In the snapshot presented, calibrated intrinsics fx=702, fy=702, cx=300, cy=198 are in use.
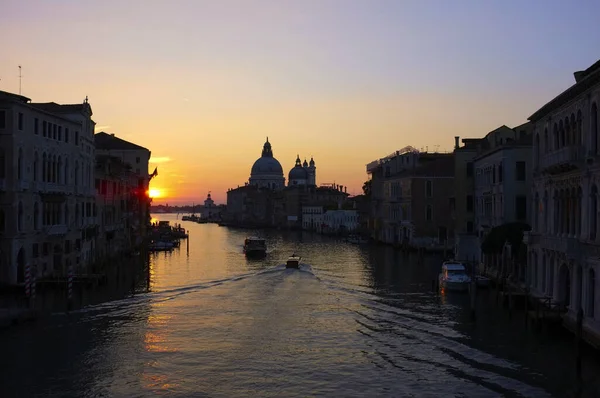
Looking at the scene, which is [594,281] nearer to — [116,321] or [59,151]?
[116,321]

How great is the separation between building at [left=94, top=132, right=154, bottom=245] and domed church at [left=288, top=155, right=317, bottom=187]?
105216mm

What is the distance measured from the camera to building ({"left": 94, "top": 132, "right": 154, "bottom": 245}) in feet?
200

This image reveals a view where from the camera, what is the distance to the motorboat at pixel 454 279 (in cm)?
3086

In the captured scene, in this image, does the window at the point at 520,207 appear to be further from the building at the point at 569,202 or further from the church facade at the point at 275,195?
the church facade at the point at 275,195

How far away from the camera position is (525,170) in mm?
32875

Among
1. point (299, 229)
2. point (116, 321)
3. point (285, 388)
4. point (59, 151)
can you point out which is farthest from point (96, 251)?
point (299, 229)

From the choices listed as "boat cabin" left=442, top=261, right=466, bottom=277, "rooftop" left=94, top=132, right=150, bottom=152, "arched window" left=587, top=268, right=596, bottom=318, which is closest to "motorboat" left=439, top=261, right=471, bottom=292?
"boat cabin" left=442, top=261, right=466, bottom=277

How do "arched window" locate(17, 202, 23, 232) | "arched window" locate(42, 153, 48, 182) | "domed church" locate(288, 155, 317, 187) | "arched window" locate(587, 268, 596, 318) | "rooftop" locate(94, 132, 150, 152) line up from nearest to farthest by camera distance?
1. "arched window" locate(587, 268, 596, 318)
2. "arched window" locate(17, 202, 23, 232)
3. "arched window" locate(42, 153, 48, 182)
4. "rooftop" locate(94, 132, 150, 152)
5. "domed church" locate(288, 155, 317, 187)

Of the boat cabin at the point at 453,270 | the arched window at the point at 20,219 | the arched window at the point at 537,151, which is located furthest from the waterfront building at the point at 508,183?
the arched window at the point at 20,219

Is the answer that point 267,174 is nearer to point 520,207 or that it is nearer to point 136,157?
point 136,157

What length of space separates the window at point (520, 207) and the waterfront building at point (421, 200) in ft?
69.0

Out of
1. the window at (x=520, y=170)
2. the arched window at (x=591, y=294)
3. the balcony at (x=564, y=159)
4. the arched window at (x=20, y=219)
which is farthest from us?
the window at (x=520, y=170)

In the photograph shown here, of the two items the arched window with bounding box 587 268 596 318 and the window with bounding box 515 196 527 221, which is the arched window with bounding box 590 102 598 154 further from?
the window with bounding box 515 196 527 221

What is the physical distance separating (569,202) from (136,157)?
48994 mm
